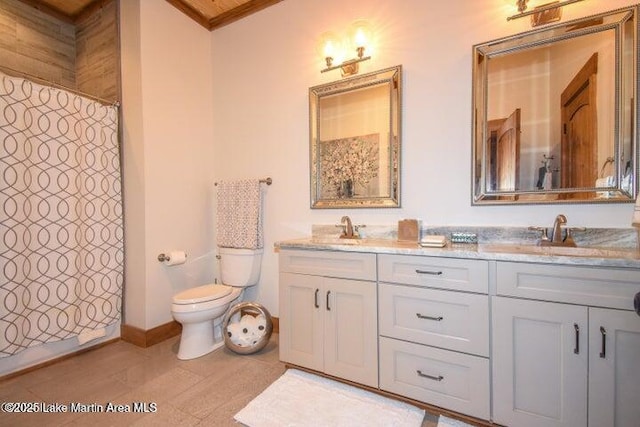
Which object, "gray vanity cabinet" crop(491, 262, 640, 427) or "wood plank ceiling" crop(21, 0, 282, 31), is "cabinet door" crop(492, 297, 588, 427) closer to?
"gray vanity cabinet" crop(491, 262, 640, 427)

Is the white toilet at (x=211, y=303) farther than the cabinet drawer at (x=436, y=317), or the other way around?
the white toilet at (x=211, y=303)

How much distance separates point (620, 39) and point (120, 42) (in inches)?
127

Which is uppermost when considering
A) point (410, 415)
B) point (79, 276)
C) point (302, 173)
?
point (302, 173)

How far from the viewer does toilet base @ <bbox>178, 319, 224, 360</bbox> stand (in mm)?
2023

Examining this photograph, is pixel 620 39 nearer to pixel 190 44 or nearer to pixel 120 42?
pixel 190 44

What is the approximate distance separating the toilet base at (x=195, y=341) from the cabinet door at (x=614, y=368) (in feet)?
6.93

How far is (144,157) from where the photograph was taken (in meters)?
2.21

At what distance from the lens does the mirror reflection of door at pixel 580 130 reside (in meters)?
1.45

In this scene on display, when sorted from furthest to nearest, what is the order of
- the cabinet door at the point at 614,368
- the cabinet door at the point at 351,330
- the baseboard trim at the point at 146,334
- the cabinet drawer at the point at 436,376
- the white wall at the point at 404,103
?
the baseboard trim at the point at 146,334 → the white wall at the point at 404,103 → the cabinet door at the point at 351,330 → the cabinet drawer at the point at 436,376 → the cabinet door at the point at 614,368

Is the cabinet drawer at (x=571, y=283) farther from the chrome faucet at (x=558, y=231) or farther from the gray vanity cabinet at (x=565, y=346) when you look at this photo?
the chrome faucet at (x=558, y=231)

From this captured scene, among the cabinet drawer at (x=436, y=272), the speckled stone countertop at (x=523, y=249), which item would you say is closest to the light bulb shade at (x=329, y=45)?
the speckled stone countertop at (x=523, y=249)

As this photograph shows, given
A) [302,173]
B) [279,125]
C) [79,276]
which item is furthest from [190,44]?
[79,276]

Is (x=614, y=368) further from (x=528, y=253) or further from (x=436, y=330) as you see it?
(x=436, y=330)

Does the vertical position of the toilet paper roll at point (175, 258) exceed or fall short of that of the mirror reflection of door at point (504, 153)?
it falls short
